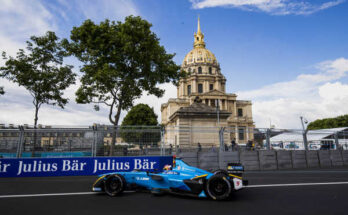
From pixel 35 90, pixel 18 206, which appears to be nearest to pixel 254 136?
pixel 18 206

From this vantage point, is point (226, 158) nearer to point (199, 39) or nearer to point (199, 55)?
point (199, 55)

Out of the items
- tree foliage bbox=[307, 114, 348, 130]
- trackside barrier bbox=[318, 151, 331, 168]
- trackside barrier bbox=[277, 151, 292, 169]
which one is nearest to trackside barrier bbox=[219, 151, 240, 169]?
trackside barrier bbox=[277, 151, 292, 169]

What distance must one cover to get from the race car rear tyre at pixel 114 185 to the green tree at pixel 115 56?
11.7 meters

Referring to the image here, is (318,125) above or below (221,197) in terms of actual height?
above

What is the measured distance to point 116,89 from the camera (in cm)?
1758

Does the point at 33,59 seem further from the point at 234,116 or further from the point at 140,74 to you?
the point at 234,116

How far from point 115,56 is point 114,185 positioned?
13.0m

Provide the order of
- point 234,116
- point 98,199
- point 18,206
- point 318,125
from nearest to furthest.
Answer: point 18,206 < point 98,199 < point 318,125 < point 234,116

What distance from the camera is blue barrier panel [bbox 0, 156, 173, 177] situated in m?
9.20

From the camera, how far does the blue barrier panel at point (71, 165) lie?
9.20 metres

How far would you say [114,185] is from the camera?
5.26 m

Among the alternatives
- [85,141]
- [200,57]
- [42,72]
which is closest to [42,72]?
[42,72]

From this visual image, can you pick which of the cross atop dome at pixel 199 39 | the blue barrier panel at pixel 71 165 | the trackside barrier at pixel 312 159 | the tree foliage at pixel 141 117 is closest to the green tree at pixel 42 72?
the blue barrier panel at pixel 71 165

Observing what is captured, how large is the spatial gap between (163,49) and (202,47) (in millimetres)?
97096
